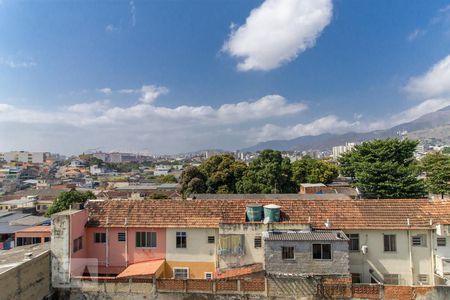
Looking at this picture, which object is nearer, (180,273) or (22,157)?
A: (180,273)

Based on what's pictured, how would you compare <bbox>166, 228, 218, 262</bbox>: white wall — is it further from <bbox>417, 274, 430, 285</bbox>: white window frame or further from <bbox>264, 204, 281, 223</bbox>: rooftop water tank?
<bbox>417, 274, 430, 285</bbox>: white window frame

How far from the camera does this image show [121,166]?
591 ft

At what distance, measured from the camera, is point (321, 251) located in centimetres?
1600

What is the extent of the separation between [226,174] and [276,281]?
1190 inches

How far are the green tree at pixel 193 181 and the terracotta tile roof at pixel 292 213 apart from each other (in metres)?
24.5

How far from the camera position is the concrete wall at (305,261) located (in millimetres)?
15812

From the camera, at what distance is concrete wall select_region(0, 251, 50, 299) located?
45.5 feet

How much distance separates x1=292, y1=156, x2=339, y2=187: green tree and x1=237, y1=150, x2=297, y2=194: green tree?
112 inches

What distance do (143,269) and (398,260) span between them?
14.3 m

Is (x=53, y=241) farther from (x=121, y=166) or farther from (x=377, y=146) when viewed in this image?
(x=121, y=166)

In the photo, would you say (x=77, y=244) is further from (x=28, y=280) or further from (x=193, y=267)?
(x=193, y=267)

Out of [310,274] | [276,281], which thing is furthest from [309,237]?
[276,281]

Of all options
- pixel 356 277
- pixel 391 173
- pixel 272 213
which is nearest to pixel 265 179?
pixel 391 173

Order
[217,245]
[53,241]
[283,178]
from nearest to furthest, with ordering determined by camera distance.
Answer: [53,241], [217,245], [283,178]
